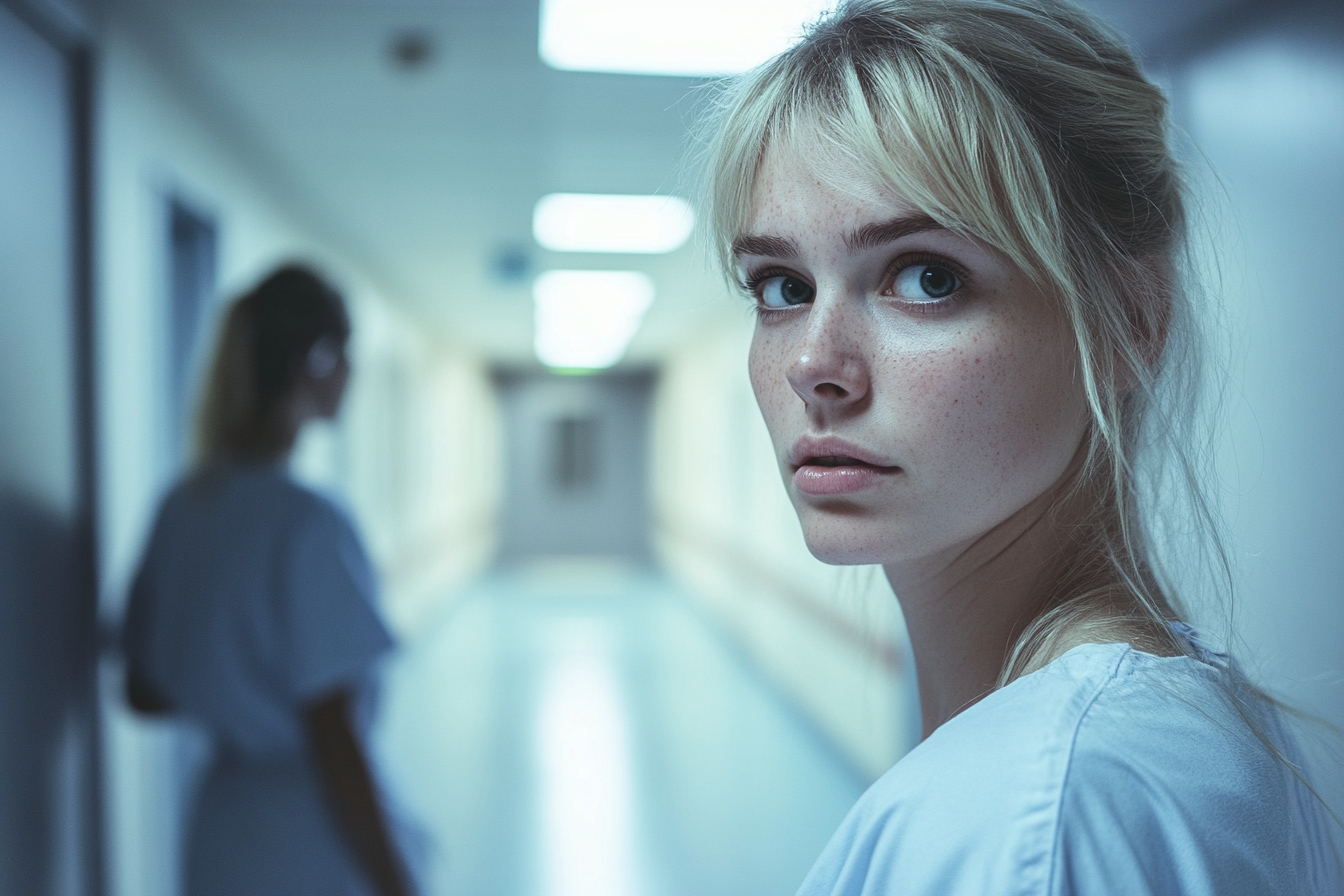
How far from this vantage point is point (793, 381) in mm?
696

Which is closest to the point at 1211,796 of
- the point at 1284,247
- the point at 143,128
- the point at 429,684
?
the point at 1284,247

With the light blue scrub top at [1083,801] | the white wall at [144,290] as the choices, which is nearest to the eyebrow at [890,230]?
the light blue scrub top at [1083,801]

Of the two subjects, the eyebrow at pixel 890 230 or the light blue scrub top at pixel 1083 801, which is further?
the eyebrow at pixel 890 230

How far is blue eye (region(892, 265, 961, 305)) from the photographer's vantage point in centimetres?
69

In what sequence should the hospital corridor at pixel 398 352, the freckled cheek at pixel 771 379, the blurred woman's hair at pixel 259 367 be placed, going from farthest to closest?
the blurred woman's hair at pixel 259 367, the hospital corridor at pixel 398 352, the freckled cheek at pixel 771 379

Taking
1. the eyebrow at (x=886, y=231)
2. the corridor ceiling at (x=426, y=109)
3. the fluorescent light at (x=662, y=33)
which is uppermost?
the corridor ceiling at (x=426, y=109)

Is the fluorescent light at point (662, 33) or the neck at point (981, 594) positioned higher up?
the fluorescent light at point (662, 33)

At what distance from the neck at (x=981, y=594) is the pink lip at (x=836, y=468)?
5.8 inches

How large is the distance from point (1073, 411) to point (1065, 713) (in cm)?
27

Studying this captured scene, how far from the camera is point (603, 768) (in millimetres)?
4777

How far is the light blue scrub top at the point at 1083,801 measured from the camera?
0.51 m

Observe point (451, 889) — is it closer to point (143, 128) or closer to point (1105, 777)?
point (143, 128)

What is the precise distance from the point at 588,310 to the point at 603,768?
4057mm

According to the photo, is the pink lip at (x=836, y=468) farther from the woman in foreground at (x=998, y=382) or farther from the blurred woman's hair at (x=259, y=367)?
the blurred woman's hair at (x=259, y=367)
